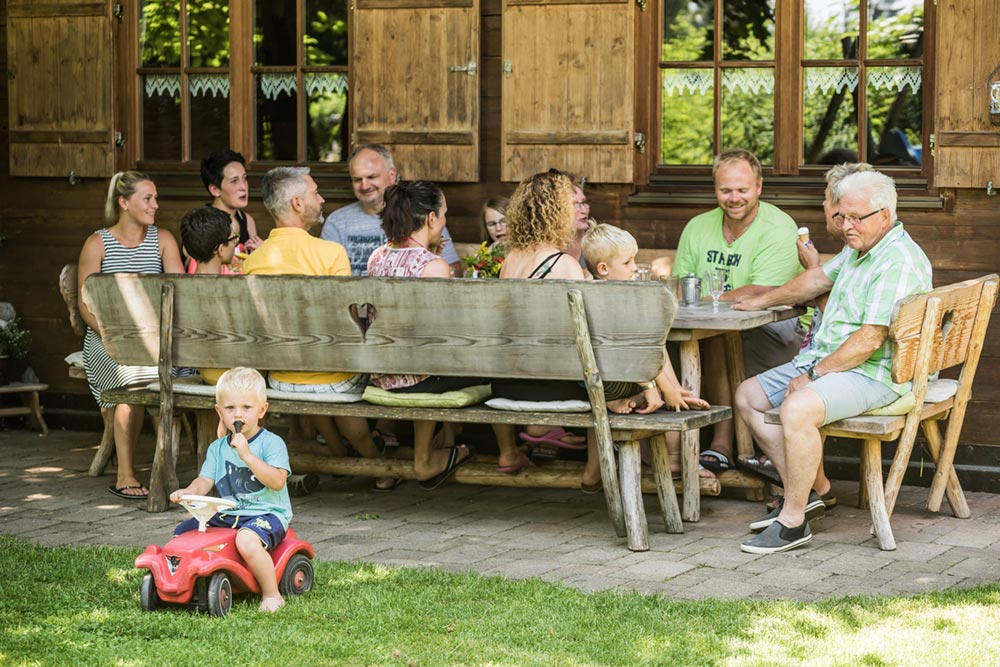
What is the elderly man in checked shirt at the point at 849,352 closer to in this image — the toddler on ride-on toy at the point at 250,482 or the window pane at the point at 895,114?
the window pane at the point at 895,114

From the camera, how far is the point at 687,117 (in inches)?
271

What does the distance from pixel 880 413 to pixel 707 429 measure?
1448 millimetres

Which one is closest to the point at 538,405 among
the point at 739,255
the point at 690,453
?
the point at 690,453

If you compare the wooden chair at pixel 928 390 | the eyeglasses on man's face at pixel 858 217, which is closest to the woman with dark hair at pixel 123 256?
the wooden chair at pixel 928 390

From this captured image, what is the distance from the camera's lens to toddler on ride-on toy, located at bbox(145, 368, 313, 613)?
4.21 m

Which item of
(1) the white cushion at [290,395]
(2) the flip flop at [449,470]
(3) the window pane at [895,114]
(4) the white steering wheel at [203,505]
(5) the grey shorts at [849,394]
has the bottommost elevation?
(2) the flip flop at [449,470]

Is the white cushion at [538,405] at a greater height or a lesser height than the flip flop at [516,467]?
greater

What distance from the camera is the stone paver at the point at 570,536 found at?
467 cm

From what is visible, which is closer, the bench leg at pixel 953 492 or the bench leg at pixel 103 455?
the bench leg at pixel 953 492

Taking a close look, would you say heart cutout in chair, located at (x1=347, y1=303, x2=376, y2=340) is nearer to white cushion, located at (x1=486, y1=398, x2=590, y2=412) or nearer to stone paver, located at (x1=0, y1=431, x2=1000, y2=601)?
white cushion, located at (x1=486, y1=398, x2=590, y2=412)

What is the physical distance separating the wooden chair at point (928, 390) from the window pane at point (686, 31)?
1.81m

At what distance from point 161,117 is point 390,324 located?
2973mm

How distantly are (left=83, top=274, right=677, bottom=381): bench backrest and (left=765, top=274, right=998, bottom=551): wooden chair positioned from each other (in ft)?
2.19

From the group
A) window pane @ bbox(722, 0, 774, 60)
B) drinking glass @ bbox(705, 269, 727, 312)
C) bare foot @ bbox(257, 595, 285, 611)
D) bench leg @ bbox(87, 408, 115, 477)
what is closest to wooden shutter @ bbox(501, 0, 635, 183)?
window pane @ bbox(722, 0, 774, 60)
